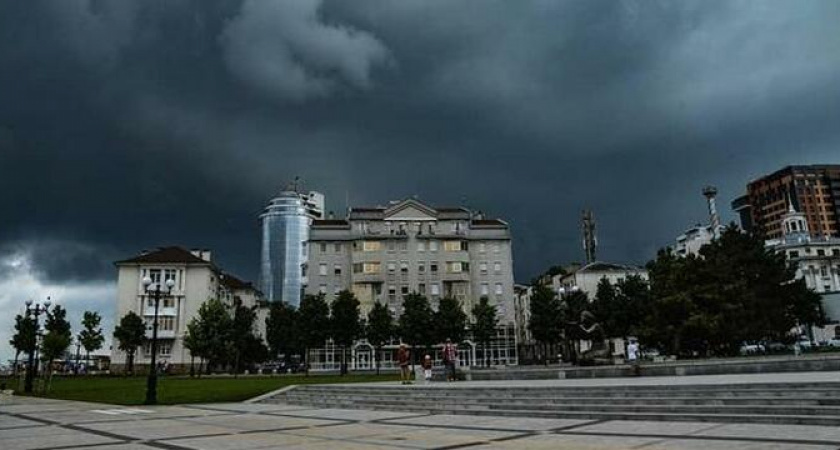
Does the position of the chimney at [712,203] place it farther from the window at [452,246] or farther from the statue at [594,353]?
the statue at [594,353]

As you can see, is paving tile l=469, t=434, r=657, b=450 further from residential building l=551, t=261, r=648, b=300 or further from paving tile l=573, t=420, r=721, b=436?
residential building l=551, t=261, r=648, b=300

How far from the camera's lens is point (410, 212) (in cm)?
9275

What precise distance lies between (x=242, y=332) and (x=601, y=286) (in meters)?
41.8

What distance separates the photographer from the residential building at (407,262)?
8956cm

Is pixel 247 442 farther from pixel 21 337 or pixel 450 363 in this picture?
pixel 21 337

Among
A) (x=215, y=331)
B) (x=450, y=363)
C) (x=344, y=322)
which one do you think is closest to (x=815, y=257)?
(x=344, y=322)

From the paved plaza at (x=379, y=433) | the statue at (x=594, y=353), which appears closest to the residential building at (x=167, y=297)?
the statue at (x=594, y=353)

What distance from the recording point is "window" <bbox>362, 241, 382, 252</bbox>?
295 ft

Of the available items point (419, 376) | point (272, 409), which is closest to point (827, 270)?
point (419, 376)

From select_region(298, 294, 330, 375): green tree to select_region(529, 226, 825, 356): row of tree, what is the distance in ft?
87.2

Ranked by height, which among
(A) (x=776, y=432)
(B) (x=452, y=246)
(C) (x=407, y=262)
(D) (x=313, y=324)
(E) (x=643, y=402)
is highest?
(B) (x=452, y=246)

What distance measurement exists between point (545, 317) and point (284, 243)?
4783 inches

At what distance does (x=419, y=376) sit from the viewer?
34.2m

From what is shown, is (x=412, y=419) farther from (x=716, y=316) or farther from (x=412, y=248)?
(x=412, y=248)
